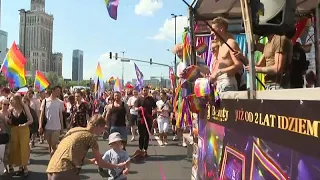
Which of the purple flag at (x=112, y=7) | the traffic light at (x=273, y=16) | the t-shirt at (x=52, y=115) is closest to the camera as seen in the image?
the traffic light at (x=273, y=16)

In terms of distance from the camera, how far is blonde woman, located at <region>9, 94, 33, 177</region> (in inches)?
336

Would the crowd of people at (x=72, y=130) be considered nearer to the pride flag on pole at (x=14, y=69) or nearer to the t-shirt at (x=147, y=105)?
the t-shirt at (x=147, y=105)

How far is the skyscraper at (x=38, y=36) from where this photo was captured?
290ft

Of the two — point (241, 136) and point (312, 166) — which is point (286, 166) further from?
point (241, 136)

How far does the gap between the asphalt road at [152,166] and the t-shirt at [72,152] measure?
3725 mm

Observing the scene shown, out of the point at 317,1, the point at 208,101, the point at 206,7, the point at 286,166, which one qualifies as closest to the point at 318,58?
the point at 317,1

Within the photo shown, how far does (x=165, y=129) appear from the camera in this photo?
13.8 meters

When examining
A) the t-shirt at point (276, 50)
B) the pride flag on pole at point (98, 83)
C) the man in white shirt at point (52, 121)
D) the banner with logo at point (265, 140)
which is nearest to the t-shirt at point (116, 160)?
the banner with logo at point (265, 140)

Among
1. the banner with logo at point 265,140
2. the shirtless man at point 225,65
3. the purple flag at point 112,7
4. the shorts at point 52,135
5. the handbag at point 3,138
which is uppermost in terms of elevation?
the purple flag at point 112,7

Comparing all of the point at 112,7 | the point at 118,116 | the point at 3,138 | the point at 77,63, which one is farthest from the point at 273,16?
the point at 77,63

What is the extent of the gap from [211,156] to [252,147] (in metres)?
1.24

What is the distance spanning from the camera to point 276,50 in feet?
12.2

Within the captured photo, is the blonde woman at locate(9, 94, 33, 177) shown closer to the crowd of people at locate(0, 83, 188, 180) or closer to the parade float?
the crowd of people at locate(0, 83, 188, 180)

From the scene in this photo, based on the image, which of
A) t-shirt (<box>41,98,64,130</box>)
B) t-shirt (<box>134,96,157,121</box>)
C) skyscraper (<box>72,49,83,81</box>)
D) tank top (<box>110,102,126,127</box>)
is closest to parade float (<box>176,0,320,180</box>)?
tank top (<box>110,102,126,127</box>)
